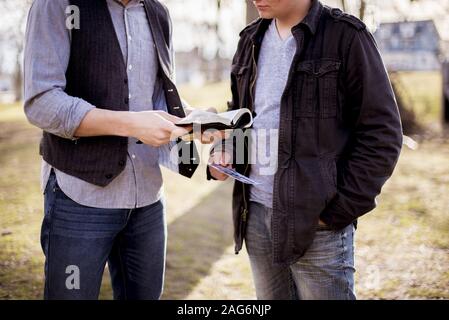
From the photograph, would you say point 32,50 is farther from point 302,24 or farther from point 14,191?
point 14,191

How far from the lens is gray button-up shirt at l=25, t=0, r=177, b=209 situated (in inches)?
65.5

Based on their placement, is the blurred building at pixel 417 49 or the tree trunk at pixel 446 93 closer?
the tree trunk at pixel 446 93

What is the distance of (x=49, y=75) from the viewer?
1.67 metres

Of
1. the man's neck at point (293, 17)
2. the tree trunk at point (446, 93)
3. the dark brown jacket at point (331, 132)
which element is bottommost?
the tree trunk at point (446, 93)

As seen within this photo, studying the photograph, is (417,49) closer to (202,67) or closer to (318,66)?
(202,67)

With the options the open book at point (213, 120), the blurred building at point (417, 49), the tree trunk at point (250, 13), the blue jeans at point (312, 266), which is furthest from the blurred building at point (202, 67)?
the open book at point (213, 120)

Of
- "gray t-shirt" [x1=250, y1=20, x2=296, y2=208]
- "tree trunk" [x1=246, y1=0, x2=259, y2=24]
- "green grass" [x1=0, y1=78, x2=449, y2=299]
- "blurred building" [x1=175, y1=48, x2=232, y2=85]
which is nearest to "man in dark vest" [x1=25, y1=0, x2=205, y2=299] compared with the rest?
"gray t-shirt" [x1=250, y1=20, x2=296, y2=208]

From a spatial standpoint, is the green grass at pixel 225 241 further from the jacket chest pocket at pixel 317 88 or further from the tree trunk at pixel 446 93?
the tree trunk at pixel 446 93

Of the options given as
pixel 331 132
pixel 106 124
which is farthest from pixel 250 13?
pixel 106 124

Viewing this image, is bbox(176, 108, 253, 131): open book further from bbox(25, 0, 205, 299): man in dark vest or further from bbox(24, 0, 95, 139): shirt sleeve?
bbox(24, 0, 95, 139): shirt sleeve

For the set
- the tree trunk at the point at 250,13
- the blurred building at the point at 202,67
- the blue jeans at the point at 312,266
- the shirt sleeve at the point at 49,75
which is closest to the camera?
the shirt sleeve at the point at 49,75

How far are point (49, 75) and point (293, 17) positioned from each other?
3.47 ft

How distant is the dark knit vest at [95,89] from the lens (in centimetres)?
180
